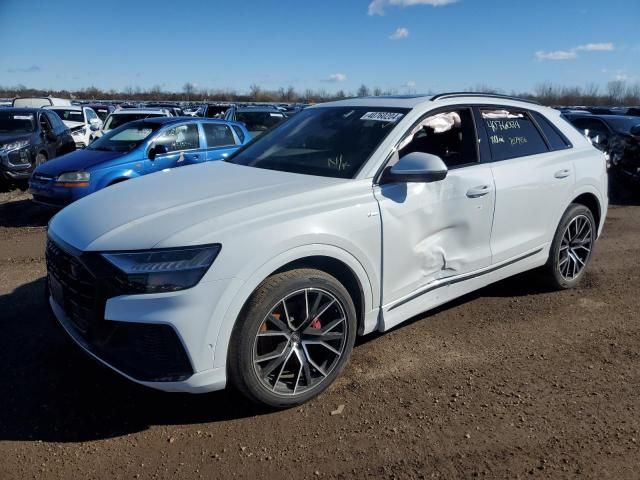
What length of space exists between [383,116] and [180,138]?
5868mm

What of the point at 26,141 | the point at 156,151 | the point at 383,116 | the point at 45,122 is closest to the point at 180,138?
the point at 156,151

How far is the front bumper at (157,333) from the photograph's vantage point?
99.4 inches

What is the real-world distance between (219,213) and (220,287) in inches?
17.0

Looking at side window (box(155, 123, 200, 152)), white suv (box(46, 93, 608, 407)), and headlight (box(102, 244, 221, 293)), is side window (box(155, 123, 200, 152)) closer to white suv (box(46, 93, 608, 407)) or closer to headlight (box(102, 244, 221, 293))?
white suv (box(46, 93, 608, 407))

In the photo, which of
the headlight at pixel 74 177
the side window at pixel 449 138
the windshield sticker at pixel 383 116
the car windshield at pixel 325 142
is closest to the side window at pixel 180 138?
the headlight at pixel 74 177

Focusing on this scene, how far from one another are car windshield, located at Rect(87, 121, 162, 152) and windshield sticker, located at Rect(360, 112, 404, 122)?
558 cm

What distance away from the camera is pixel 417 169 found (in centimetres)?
317

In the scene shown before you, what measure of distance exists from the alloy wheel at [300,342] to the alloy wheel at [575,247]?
262 centimetres

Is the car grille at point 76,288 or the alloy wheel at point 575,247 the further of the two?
the alloy wheel at point 575,247

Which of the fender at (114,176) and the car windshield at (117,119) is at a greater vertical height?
the car windshield at (117,119)

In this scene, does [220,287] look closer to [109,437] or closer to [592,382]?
[109,437]

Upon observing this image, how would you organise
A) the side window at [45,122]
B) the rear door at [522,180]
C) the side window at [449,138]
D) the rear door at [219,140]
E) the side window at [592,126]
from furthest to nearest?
the side window at [592,126]
the side window at [45,122]
the rear door at [219,140]
the rear door at [522,180]
the side window at [449,138]

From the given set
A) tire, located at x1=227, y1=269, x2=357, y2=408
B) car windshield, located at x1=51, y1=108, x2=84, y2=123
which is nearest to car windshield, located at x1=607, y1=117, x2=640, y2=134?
tire, located at x1=227, y1=269, x2=357, y2=408

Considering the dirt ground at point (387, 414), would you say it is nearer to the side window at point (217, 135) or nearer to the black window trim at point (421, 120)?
the black window trim at point (421, 120)
